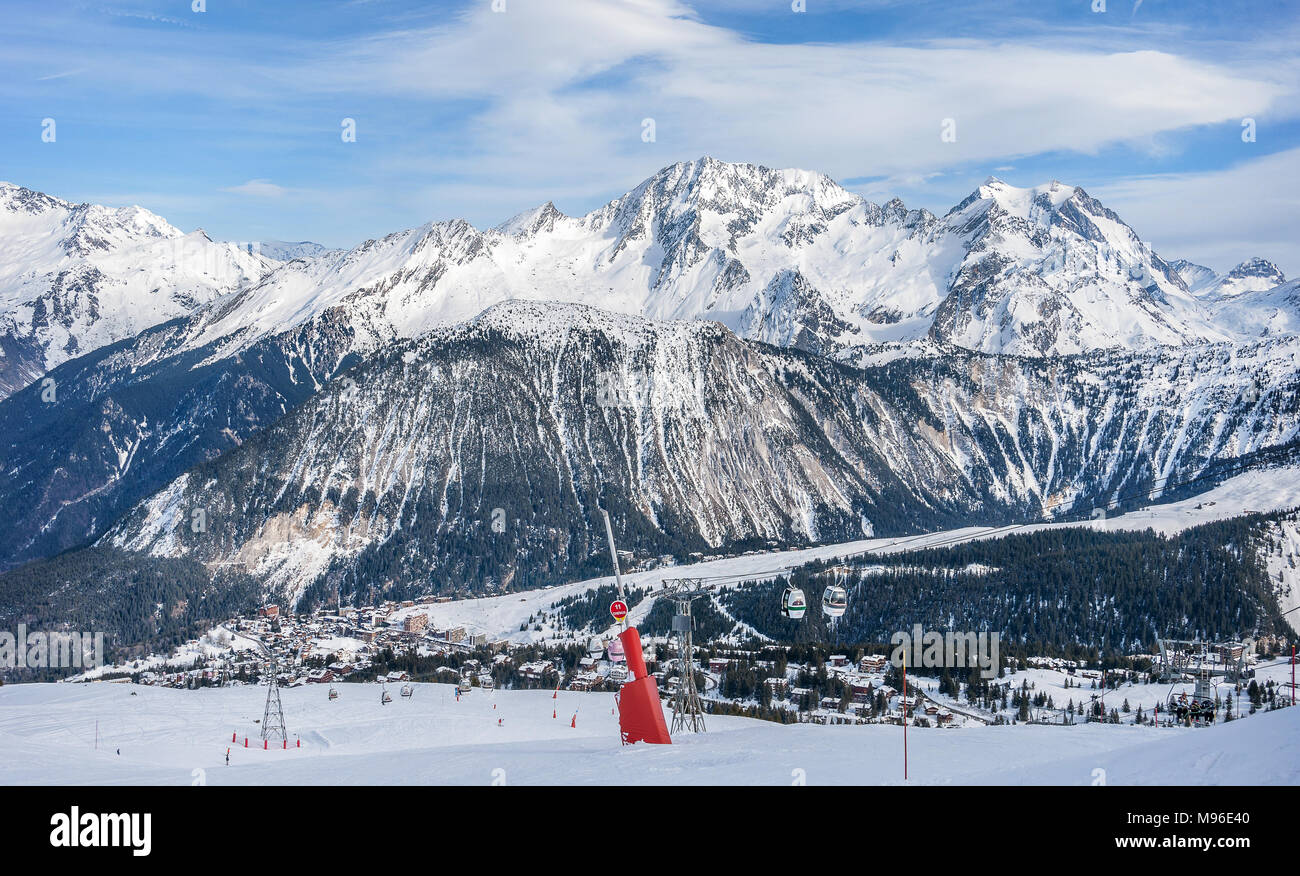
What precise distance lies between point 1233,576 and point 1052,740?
14603 cm

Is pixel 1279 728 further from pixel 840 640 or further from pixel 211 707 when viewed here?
pixel 840 640

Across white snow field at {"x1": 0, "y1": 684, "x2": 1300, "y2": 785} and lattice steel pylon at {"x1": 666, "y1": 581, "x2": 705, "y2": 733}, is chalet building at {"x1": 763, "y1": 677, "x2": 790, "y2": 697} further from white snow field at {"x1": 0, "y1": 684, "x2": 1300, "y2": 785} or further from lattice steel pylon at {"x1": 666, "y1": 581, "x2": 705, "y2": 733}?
lattice steel pylon at {"x1": 666, "y1": 581, "x2": 705, "y2": 733}

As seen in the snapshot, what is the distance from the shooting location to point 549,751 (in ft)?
217

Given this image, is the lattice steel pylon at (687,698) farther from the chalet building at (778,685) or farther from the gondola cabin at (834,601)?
the chalet building at (778,685)

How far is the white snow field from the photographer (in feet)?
147

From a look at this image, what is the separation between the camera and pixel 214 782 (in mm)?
49344

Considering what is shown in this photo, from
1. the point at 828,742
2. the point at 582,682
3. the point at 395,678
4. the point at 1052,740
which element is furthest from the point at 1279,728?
the point at 395,678

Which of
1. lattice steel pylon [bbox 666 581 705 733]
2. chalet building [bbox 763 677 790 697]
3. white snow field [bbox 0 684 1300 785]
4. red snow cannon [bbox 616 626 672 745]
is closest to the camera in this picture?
white snow field [bbox 0 684 1300 785]

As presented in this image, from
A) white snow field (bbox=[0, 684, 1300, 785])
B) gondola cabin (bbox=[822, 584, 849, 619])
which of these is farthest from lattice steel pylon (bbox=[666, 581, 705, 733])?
gondola cabin (bbox=[822, 584, 849, 619])

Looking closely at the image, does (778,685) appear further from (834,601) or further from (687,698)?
(687,698)

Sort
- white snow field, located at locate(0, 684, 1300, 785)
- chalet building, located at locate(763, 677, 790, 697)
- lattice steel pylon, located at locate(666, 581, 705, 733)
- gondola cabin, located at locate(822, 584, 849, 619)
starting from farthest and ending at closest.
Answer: chalet building, located at locate(763, 677, 790, 697)
gondola cabin, located at locate(822, 584, 849, 619)
lattice steel pylon, located at locate(666, 581, 705, 733)
white snow field, located at locate(0, 684, 1300, 785)

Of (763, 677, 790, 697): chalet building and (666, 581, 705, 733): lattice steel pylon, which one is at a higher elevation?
(666, 581, 705, 733): lattice steel pylon

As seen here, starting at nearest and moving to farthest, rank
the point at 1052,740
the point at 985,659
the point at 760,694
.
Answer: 1. the point at 1052,740
2. the point at 760,694
3. the point at 985,659
